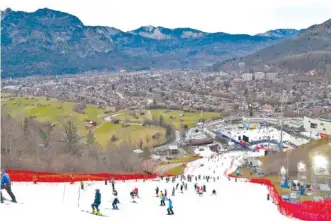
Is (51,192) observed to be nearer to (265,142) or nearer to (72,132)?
(72,132)

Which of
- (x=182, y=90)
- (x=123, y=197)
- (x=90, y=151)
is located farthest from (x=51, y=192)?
(x=182, y=90)

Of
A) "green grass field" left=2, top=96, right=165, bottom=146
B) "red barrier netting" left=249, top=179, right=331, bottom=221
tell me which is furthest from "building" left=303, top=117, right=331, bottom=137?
"red barrier netting" left=249, top=179, right=331, bottom=221

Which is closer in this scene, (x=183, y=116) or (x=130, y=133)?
(x=130, y=133)

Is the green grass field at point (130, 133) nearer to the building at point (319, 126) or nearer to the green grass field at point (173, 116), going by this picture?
the green grass field at point (173, 116)

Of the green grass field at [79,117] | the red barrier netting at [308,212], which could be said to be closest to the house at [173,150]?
the green grass field at [79,117]

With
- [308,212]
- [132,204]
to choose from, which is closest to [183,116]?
[132,204]

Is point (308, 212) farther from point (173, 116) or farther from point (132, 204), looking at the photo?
point (173, 116)

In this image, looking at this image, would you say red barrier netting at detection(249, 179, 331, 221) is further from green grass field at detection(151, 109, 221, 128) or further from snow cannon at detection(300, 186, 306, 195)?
green grass field at detection(151, 109, 221, 128)
